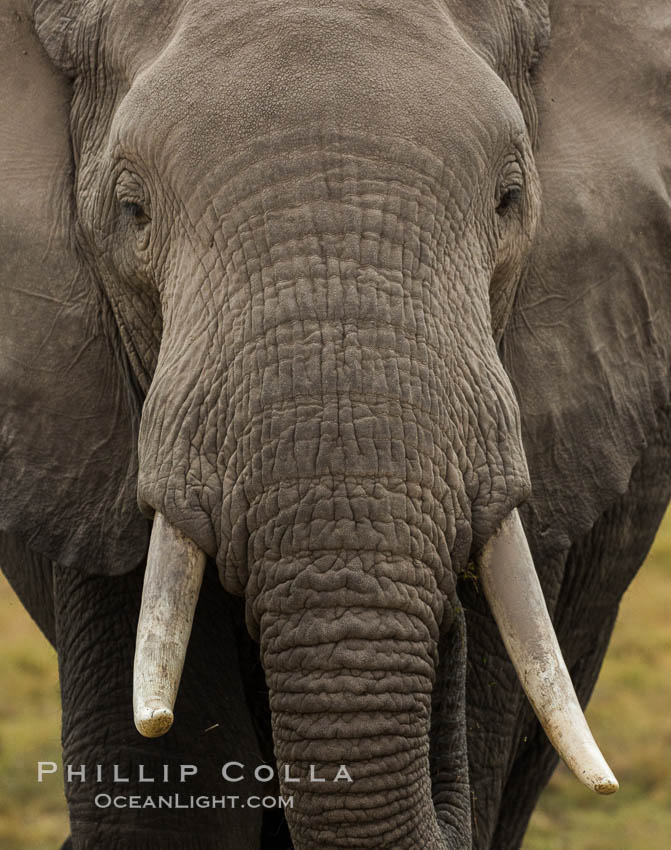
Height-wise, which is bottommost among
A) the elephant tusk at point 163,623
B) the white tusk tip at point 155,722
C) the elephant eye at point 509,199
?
the white tusk tip at point 155,722

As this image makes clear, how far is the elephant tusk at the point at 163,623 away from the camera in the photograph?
286 cm

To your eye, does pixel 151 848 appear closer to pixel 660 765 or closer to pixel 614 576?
pixel 614 576

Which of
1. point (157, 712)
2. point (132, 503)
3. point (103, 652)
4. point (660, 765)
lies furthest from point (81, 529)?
point (660, 765)

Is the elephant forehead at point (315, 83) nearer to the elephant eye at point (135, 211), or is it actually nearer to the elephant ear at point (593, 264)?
the elephant eye at point (135, 211)

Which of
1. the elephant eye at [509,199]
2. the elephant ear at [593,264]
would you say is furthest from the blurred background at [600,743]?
the elephant eye at [509,199]

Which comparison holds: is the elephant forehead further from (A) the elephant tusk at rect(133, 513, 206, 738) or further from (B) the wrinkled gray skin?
(A) the elephant tusk at rect(133, 513, 206, 738)

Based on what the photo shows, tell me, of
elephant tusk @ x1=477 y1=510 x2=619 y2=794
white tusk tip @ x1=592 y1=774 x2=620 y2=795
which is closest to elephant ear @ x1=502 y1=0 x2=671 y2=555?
elephant tusk @ x1=477 y1=510 x2=619 y2=794

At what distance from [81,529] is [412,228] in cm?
96

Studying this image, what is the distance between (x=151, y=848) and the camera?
400cm

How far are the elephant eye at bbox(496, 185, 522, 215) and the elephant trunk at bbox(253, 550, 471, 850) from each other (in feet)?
2.47

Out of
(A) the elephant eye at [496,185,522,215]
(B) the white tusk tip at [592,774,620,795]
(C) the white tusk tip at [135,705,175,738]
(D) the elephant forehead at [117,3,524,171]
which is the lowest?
(B) the white tusk tip at [592,774,620,795]

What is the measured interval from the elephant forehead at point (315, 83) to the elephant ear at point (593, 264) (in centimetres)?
49

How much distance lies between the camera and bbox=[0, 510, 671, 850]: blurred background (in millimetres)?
5965

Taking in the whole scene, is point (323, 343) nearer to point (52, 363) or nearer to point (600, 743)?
point (52, 363)
